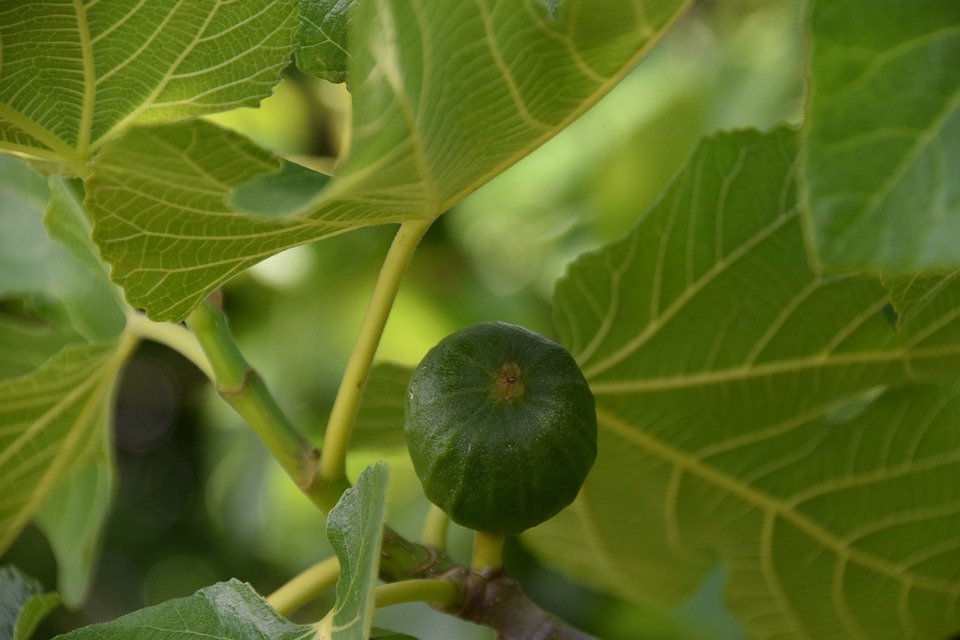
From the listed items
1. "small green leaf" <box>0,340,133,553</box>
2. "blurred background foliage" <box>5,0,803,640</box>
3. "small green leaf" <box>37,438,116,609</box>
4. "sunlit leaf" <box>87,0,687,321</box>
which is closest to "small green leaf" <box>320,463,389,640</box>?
"sunlit leaf" <box>87,0,687,321</box>

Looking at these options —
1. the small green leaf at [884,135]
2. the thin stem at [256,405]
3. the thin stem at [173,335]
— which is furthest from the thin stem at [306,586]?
the small green leaf at [884,135]

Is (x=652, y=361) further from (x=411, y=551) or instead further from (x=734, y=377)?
(x=411, y=551)

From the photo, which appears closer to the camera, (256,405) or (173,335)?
(256,405)

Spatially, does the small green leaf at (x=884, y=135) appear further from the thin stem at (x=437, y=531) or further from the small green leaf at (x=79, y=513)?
the small green leaf at (x=79, y=513)

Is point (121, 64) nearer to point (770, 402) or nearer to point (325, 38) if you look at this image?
point (325, 38)

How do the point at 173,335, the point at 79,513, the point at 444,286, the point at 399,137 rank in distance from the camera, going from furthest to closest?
the point at 444,286, the point at 79,513, the point at 173,335, the point at 399,137

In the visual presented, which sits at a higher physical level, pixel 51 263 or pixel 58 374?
pixel 51 263

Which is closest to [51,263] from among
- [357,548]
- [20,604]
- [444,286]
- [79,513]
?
[79,513]
